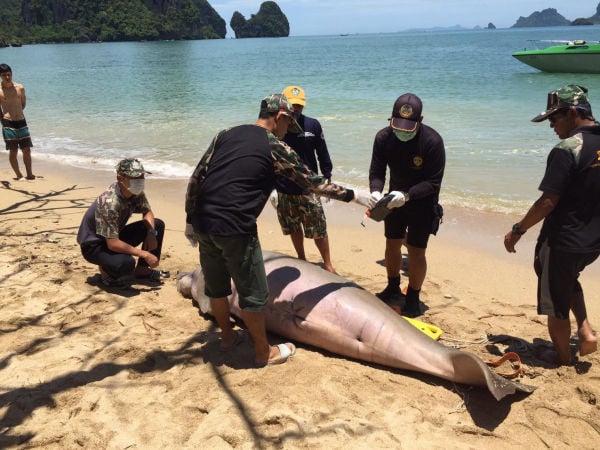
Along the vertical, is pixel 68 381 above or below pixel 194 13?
below

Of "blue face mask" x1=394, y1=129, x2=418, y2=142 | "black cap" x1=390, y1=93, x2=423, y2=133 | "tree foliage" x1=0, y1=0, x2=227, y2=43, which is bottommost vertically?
"blue face mask" x1=394, y1=129, x2=418, y2=142

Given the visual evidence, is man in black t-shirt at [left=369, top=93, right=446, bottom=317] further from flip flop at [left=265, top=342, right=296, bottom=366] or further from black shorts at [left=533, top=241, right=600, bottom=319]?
flip flop at [left=265, top=342, right=296, bottom=366]

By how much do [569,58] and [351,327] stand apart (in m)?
29.0

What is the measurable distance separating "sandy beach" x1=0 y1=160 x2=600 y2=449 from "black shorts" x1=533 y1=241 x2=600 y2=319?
0.51 m

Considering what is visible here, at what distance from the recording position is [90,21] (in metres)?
129

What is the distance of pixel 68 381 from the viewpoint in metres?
3.50

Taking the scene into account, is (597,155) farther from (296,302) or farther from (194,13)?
(194,13)

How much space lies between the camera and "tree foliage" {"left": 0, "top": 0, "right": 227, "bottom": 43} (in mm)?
124375

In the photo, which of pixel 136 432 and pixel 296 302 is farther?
pixel 296 302

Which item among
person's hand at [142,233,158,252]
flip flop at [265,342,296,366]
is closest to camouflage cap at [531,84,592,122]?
flip flop at [265,342,296,366]

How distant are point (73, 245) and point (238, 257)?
3482 mm

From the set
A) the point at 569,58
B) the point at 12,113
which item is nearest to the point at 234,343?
the point at 12,113

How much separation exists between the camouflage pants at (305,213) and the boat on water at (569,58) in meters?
25.6

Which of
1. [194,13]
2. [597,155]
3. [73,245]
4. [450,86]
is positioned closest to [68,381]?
[73,245]
